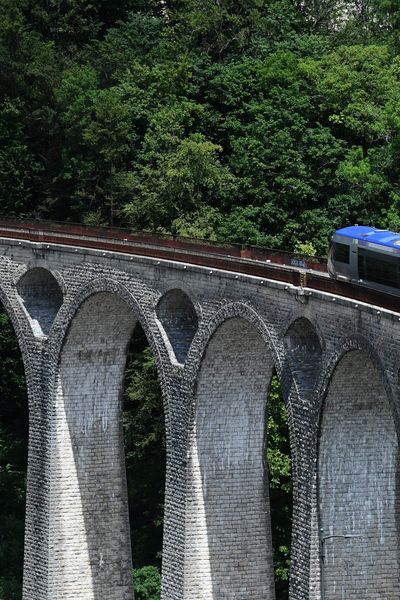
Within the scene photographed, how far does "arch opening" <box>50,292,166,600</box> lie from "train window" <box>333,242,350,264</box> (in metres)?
14.4

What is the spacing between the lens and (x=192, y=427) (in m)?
68.9

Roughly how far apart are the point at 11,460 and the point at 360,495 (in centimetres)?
3392

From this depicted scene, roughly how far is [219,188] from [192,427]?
22307mm

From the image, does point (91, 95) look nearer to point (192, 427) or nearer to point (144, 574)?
point (144, 574)

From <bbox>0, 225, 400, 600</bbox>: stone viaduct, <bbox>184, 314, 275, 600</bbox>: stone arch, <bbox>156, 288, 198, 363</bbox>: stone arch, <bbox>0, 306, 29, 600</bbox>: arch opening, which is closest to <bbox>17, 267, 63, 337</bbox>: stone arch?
<bbox>0, 225, 400, 600</bbox>: stone viaduct

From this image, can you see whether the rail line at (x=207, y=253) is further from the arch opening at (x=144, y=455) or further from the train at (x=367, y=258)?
the arch opening at (x=144, y=455)

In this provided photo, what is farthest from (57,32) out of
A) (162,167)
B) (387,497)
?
(387,497)

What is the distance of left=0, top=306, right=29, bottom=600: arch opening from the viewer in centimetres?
8544

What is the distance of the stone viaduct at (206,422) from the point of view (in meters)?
61.3

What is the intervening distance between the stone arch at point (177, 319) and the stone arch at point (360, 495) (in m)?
10.7

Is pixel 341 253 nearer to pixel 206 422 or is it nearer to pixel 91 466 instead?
→ pixel 206 422

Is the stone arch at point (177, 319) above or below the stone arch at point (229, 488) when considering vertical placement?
above

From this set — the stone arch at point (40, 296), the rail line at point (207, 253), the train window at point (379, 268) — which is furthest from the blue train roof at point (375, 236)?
the stone arch at point (40, 296)

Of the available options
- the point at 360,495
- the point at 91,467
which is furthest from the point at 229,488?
the point at 91,467
